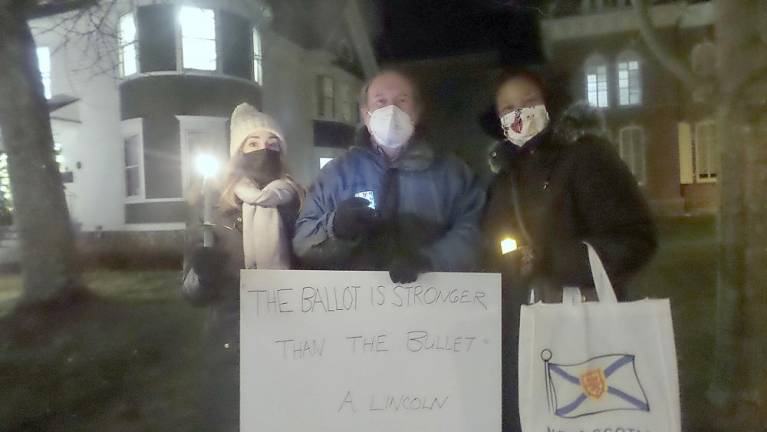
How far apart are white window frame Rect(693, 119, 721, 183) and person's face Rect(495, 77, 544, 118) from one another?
1.23 meters

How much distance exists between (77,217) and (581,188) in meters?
2.47

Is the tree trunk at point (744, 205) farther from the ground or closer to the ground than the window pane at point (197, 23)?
closer to the ground

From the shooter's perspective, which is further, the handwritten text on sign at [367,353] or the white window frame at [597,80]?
the white window frame at [597,80]

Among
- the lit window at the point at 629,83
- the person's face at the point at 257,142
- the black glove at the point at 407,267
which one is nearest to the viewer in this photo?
the black glove at the point at 407,267

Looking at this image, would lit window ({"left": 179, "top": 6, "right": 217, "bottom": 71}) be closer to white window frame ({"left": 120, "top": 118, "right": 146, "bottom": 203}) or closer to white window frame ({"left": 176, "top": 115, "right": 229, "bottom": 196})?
white window frame ({"left": 176, "top": 115, "right": 229, "bottom": 196})

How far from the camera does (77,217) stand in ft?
10.6

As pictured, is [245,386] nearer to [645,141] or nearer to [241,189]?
[241,189]

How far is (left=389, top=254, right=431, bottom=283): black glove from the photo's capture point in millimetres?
2371

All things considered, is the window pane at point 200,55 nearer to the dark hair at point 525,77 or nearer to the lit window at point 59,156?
the lit window at point 59,156

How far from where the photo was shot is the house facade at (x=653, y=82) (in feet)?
10.3

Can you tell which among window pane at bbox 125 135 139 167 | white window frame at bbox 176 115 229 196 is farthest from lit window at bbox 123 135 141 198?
white window frame at bbox 176 115 229 196

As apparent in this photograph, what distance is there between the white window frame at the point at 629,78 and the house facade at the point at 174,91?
1.26m

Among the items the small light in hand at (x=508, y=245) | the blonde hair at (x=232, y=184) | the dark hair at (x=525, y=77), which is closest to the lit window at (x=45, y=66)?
the blonde hair at (x=232, y=184)

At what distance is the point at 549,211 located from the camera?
91.4 inches
